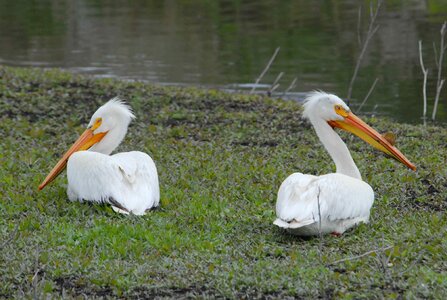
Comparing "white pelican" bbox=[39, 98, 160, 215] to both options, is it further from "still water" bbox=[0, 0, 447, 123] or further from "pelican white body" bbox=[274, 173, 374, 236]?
"still water" bbox=[0, 0, 447, 123]

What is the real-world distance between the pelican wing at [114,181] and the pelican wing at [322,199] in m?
1.06

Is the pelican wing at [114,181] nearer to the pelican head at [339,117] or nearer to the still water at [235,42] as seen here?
the pelican head at [339,117]

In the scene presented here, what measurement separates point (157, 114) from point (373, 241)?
5.22 m

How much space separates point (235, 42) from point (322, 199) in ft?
45.7

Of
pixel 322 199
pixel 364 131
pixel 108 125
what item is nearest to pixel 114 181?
pixel 108 125

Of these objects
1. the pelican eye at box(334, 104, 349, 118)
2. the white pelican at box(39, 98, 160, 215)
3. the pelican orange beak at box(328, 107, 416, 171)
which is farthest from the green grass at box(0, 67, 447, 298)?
the pelican eye at box(334, 104, 349, 118)

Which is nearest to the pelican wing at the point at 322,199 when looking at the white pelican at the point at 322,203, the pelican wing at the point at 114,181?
the white pelican at the point at 322,203

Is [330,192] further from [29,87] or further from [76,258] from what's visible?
[29,87]

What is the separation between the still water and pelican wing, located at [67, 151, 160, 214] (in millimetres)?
6568

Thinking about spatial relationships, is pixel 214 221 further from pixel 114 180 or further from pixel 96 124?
pixel 96 124

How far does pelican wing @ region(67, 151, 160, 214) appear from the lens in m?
6.18

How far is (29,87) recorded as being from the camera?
458 inches

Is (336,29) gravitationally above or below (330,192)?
below

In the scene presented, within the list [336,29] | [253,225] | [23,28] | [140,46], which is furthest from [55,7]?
[253,225]
